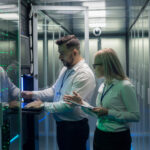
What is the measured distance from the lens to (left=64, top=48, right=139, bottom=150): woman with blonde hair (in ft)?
6.15

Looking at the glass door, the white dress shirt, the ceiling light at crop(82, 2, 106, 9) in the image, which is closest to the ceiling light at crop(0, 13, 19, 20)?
the glass door

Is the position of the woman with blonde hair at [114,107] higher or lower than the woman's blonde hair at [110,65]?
lower

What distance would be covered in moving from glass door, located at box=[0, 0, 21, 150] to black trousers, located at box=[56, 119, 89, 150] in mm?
606

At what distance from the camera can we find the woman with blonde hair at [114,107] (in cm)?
187

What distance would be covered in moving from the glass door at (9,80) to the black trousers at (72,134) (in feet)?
1.99

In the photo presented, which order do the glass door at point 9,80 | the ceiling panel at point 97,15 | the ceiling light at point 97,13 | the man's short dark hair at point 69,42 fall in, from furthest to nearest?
the ceiling light at point 97,13 < the ceiling panel at point 97,15 < the man's short dark hair at point 69,42 < the glass door at point 9,80

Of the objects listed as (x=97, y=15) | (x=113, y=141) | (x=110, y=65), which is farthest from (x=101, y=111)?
(x=97, y=15)

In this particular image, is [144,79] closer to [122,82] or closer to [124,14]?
[122,82]

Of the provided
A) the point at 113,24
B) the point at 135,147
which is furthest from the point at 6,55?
the point at 113,24

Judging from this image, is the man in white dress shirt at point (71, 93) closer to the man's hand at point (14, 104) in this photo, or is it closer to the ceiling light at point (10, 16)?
the man's hand at point (14, 104)

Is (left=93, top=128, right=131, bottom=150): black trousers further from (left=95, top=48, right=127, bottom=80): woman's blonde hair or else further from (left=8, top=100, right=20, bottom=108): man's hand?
(left=8, top=100, right=20, bottom=108): man's hand

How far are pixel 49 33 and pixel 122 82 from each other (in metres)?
2.59

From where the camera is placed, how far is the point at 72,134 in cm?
232

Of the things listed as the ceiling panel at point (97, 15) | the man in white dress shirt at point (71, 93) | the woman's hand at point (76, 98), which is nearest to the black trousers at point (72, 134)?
the man in white dress shirt at point (71, 93)
